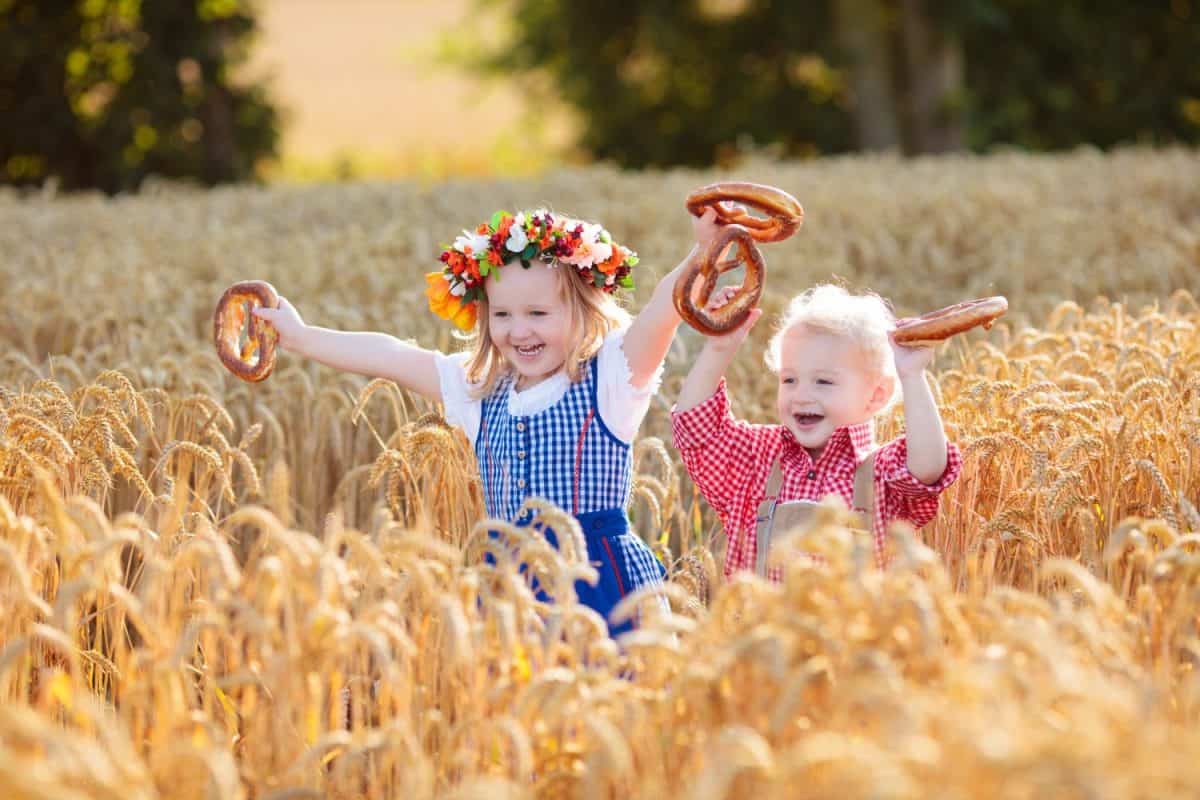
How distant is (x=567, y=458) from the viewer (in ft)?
11.5

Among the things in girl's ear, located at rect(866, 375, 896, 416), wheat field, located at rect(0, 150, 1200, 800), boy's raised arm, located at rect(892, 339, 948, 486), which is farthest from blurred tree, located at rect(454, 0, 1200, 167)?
boy's raised arm, located at rect(892, 339, 948, 486)

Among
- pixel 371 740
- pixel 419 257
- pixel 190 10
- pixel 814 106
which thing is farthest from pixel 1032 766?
pixel 814 106

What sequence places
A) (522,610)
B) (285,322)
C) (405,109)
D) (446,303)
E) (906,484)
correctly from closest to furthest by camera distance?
(522,610) < (906,484) < (446,303) < (285,322) < (405,109)

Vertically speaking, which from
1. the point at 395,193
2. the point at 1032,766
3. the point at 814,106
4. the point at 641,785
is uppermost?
the point at 814,106

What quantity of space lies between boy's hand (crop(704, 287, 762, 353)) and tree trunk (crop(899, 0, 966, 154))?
62.0ft

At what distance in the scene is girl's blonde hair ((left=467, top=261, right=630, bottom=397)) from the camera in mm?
3576

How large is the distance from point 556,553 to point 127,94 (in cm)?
1816

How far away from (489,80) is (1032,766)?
24726 mm

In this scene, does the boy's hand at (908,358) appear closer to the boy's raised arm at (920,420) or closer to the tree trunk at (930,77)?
the boy's raised arm at (920,420)

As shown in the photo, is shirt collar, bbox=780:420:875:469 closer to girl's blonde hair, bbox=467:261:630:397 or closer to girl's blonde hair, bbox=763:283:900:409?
girl's blonde hair, bbox=763:283:900:409

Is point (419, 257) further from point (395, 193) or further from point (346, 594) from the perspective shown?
point (346, 594)

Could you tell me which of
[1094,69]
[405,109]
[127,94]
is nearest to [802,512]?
[127,94]

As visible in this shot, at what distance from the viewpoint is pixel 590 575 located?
2.51m

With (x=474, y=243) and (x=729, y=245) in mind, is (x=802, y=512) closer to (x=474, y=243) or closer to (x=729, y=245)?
(x=729, y=245)
